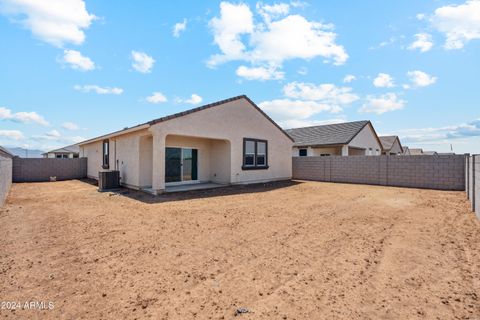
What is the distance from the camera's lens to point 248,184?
1439 centimetres

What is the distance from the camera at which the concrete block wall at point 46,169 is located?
1677 cm

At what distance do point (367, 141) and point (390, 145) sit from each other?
10.4m

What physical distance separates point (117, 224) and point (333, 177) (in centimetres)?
1430

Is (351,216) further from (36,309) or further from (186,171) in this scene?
(186,171)

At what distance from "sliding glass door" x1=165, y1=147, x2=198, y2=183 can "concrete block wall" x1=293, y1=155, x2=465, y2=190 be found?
8291mm

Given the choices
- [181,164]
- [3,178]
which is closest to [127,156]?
[181,164]

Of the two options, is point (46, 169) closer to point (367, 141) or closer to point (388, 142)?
point (367, 141)

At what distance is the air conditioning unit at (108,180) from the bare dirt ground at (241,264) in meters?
4.37

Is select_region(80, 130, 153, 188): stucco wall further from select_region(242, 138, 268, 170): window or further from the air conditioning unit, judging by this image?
select_region(242, 138, 268, 170): window

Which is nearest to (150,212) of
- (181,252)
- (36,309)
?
(181,252)

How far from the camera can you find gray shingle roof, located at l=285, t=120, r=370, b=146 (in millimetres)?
22297

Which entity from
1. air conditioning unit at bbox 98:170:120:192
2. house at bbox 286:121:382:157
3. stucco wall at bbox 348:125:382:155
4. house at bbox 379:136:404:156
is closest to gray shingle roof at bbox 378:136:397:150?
house at bbox 379:136:404:156

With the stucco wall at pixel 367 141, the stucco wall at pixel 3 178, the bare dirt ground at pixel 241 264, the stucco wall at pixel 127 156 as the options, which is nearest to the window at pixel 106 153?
the stucco wall at pixel 127 156

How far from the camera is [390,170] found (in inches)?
582
